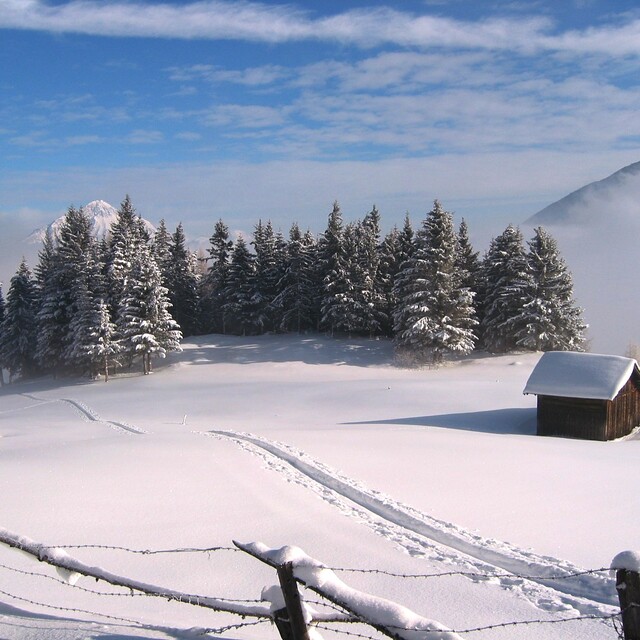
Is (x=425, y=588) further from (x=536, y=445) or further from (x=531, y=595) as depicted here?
(x=536, y=445)

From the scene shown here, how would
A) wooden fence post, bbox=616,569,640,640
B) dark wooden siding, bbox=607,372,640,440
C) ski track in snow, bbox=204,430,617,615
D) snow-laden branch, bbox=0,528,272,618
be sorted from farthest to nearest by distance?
dark wooden siding, bbox=607,372,640,440 → ski track in snow, bbox=204,430,617,615 → snow-laden branch, bbox=0,528,272,618 → wooden fence post, bbox=616,569,640,640

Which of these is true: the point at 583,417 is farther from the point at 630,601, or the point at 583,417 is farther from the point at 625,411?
the point at 630,601

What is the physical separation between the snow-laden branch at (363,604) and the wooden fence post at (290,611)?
0.17 feet

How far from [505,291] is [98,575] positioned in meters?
52.2

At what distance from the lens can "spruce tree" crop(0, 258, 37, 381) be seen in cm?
5822

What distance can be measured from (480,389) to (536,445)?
1602cm

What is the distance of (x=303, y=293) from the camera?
63.2 m

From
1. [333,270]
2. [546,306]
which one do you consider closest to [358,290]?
[333,270]

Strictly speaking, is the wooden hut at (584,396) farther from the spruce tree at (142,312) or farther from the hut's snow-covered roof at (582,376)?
the spruce tree at (142,312)

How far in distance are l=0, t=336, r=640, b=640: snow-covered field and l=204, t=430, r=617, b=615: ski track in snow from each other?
0.04 m

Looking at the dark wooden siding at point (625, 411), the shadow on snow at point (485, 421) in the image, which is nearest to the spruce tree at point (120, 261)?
the shadow on snow at point (485, 421)

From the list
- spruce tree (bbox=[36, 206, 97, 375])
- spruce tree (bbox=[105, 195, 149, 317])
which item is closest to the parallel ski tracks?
spruce tree (bbox=[105, 195, 149, 317])

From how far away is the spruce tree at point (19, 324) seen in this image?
5822cm

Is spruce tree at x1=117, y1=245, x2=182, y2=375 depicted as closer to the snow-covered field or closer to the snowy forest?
the snowy forest
